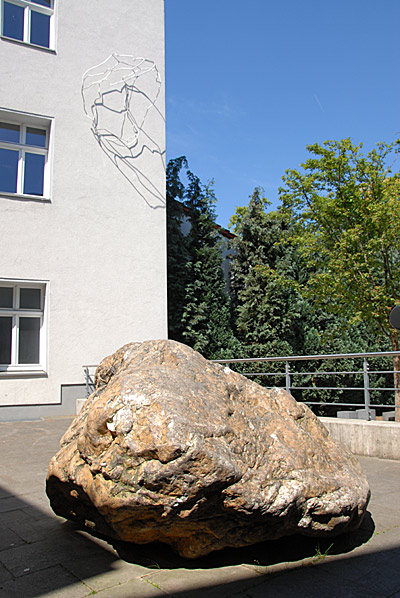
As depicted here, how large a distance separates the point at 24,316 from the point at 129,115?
633 centimetres

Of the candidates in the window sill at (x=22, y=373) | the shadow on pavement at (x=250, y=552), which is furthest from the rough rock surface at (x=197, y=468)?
the window sill at (x=22, y=373)

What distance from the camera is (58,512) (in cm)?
400

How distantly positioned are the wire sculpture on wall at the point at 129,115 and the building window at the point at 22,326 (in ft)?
13.7

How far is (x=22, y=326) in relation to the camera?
1205 centimetres

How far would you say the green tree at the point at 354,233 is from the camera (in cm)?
1221

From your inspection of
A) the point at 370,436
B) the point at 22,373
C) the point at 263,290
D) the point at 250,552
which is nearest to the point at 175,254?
the point at 263,290

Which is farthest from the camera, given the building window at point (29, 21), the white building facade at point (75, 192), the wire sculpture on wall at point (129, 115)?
the wire sculpture on wall at point (129, 115)

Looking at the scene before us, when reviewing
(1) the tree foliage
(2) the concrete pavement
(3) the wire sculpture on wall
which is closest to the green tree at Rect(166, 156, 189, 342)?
(3) the wire sculpture on wall

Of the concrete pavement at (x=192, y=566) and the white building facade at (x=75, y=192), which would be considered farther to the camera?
the white building facade at (x=75, y=192)

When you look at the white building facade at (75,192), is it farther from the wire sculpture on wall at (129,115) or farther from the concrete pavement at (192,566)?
the concrete pavement at (192,566)

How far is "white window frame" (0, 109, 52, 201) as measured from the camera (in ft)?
40.6

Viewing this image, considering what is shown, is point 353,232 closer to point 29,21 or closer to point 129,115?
point 129,115

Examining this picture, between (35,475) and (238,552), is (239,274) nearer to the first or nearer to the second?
(35,475)

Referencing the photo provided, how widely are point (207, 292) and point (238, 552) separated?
1452cm
